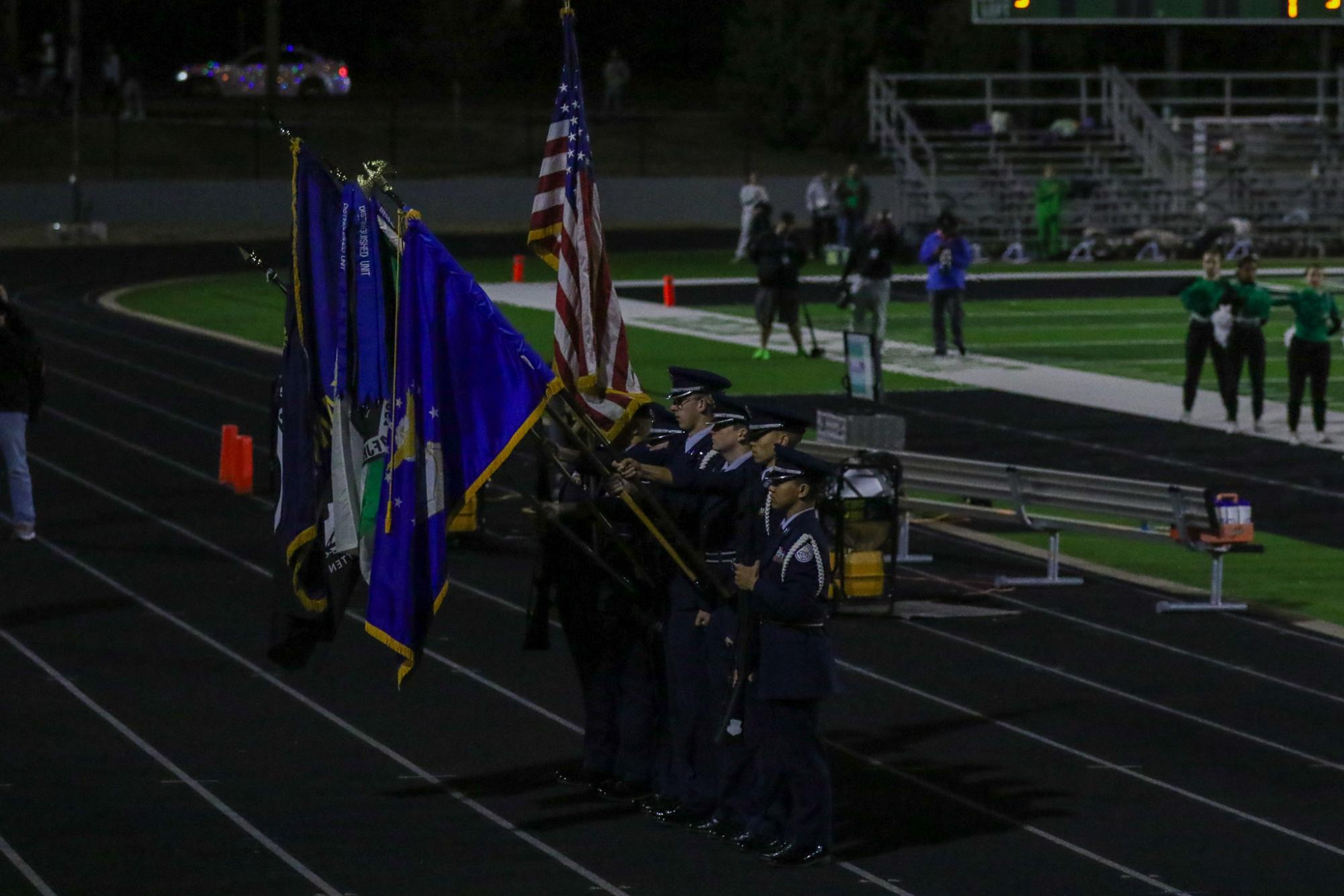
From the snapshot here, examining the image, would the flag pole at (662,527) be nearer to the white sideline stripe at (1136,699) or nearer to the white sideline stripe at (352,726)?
the white sideline stripe at (352,726)

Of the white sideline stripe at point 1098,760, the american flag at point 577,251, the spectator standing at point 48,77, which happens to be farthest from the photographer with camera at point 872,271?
the spectator standing at point 48,77

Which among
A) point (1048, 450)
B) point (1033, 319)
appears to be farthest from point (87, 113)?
point (1048, 450)

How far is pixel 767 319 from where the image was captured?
30.1 m

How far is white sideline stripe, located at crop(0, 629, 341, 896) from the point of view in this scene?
963cm

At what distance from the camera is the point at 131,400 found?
2611 cm

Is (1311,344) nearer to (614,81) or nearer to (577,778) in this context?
(577,778)

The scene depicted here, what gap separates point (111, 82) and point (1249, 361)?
1776 inches

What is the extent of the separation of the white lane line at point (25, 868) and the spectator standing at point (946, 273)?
68.5 ft

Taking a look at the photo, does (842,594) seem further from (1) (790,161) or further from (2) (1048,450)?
(1) (790,161)

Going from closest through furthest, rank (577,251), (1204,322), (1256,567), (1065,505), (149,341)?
1. (577,251)
2. (1065,505)
3. (1256,567)
4. (1204,322)
5. (149,341)

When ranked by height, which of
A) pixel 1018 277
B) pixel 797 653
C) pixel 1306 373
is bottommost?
pixel 797 653

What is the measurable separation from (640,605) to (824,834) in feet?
4.61

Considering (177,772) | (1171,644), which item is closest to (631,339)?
(1171,644)

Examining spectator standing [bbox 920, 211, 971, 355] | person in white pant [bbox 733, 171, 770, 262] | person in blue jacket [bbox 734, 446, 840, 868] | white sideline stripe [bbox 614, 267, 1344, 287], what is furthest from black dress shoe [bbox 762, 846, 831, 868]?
person in white pant [bbox 733, 171, 770, 262]
